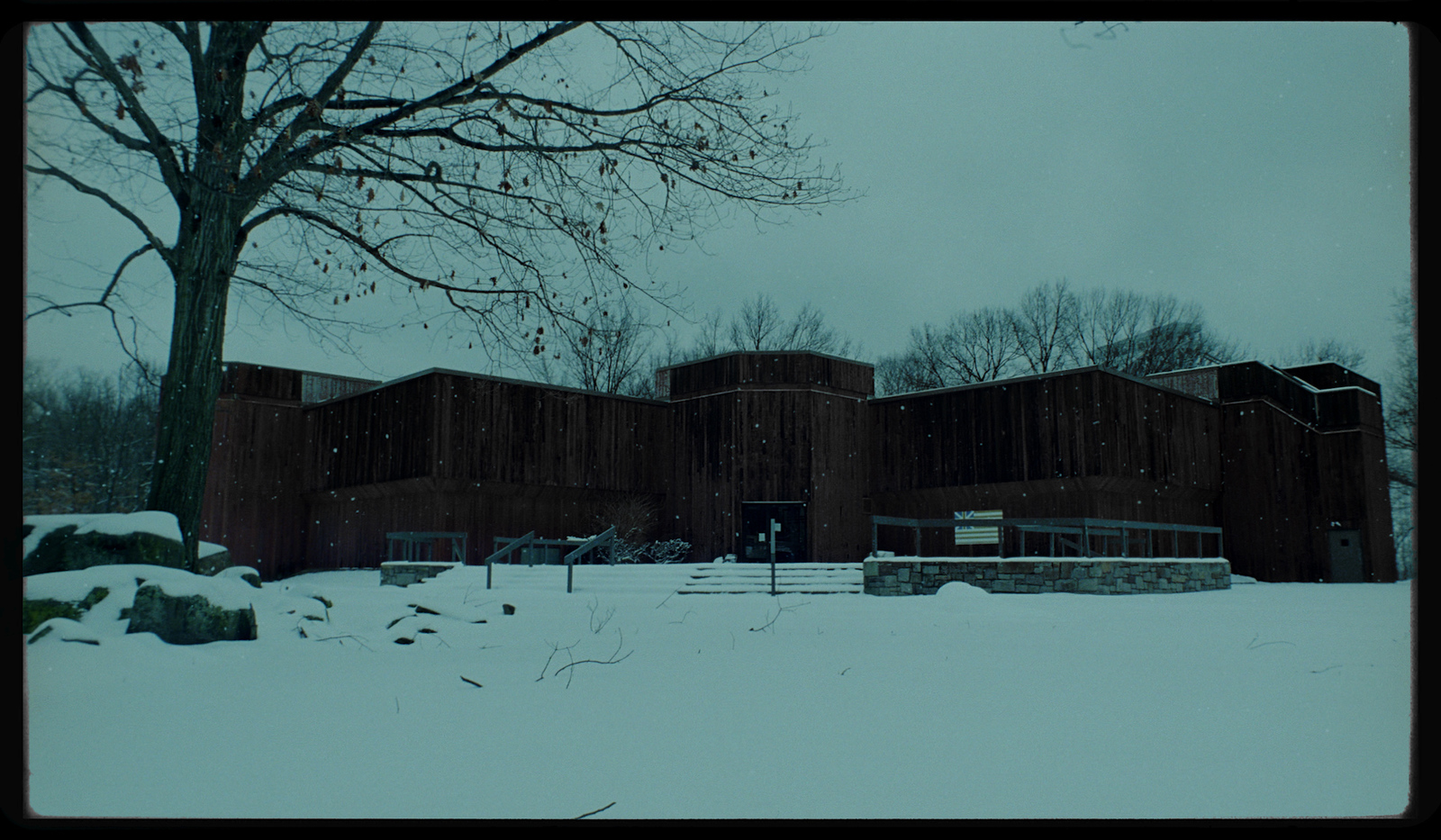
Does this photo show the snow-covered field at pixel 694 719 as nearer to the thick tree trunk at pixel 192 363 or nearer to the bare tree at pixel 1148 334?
the thick tree trunk at pixel 192 363

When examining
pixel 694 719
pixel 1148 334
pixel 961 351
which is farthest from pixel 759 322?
pixel 694 719

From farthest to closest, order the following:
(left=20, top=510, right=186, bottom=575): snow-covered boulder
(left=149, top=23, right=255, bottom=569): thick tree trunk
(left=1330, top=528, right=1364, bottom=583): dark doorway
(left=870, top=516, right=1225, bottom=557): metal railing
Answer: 1. (left=1330, top=528, right=1364, bottom=583): dark doorway
2. (left=870, top=516, right=1225, bottom=557): metal railing
3. (left=149, top=23, right=255, bottom=569): thick tree trunk
4. (left=20, top=510, right=186, bottom=575): snow-covered boulder

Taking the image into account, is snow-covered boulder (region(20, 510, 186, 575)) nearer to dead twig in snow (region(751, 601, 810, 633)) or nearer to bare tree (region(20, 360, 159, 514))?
bare tree (region(20, 360, 159, 514))

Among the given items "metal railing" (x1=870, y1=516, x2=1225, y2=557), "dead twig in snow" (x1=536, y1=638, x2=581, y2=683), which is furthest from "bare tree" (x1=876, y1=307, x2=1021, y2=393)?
"dead twig in snow" (x1=536, y1=638, x2=581, y2=683)

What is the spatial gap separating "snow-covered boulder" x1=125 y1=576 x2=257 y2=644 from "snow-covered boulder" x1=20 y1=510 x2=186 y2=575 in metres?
0.72

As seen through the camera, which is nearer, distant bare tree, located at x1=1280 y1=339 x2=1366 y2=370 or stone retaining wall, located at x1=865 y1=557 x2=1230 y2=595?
stone retaining wall, located at x1=865 y1=557 x2=1230 y2=595

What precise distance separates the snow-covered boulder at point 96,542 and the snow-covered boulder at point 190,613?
0.72m

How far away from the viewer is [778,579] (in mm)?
14578

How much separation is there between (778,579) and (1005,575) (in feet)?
12.6

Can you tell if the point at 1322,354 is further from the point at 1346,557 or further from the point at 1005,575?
the point at 1005,575

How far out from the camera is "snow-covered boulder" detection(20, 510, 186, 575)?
5922mm

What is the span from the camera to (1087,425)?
1845 cm

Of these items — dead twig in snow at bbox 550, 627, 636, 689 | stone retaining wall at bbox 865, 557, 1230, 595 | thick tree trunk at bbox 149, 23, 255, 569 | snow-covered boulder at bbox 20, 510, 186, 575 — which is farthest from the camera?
stone retaining wall at bbox 865, 557, 1230, 595

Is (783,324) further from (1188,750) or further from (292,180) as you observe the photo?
(1188,750)
